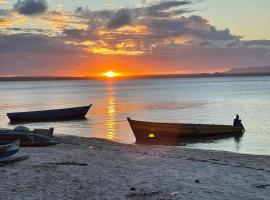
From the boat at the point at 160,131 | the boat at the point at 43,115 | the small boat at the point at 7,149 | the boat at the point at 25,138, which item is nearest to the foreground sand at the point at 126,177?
the small boat at the point at 7,149

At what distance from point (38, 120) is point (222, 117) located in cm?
2979

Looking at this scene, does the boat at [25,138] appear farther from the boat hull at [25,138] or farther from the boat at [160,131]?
the boat at [160,131]

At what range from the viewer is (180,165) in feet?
65.2

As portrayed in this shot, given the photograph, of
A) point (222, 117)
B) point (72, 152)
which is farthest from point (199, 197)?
point (222, 117)

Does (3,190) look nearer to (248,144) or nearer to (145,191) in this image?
(145,191)

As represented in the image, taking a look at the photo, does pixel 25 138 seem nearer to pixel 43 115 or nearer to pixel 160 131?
→ pixel 160 131

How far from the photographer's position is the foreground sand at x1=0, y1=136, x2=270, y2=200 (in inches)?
543

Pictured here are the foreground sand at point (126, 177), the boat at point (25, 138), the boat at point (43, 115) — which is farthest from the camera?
the boat at point (43, 115)

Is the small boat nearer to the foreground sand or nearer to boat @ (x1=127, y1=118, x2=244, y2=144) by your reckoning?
the foreground sand

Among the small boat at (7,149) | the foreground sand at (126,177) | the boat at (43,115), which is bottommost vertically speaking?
the boat at (43,115)

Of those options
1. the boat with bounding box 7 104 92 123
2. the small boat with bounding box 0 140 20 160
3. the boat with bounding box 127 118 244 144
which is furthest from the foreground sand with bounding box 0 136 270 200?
the boat with bounding box 7 104 92 123

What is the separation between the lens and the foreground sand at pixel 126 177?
1378 cm

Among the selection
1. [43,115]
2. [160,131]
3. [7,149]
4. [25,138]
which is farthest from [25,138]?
[43,115]

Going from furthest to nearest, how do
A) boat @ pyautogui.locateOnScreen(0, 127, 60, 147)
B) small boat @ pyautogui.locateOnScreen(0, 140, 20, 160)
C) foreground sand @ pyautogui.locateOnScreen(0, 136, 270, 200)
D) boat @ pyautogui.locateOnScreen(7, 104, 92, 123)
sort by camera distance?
boat @ pyautogui.locateOnScreen(7, 104, 92, 123) < boat @ pyautogui.locateOnScreen(0, 127, 60, 147) < small boat @ pyautogui.locateOnScreen(0, 140, 20, 160) < foreground sand @ pyautogui.locateOnScreen(0, 136, 270, 200)
